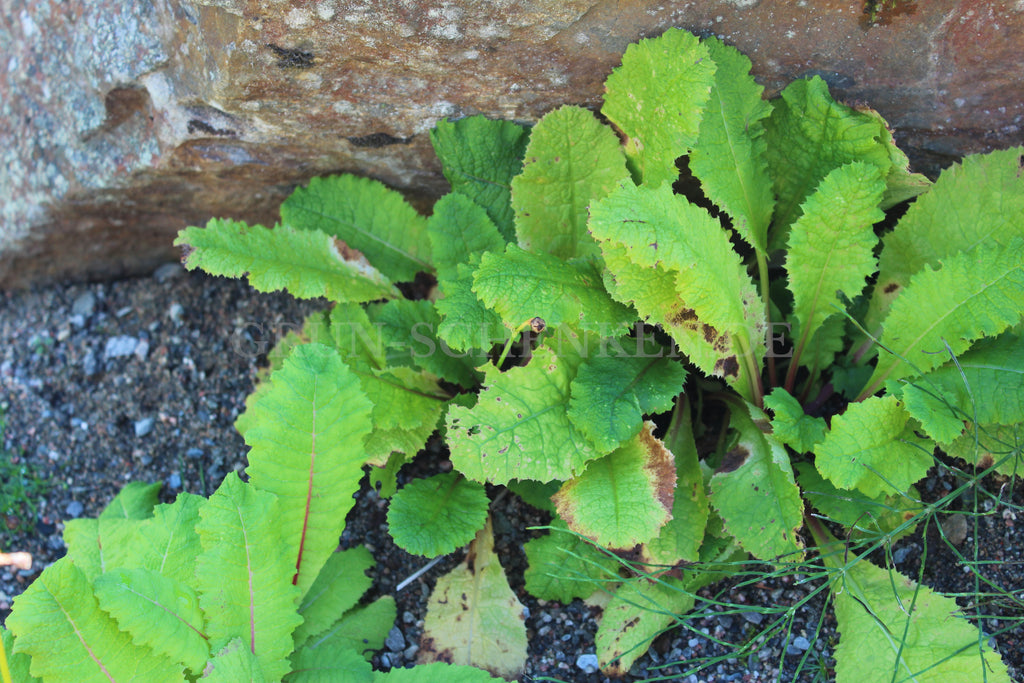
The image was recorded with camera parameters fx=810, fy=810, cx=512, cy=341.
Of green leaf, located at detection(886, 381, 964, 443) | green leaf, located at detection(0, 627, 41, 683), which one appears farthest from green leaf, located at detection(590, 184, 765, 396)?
green leaf, located at detection(0, 627, 41, 683)

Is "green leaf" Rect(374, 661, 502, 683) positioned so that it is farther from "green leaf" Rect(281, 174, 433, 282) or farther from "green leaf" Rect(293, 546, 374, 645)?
"green leaf" Rect(281, 174, 433, 282)

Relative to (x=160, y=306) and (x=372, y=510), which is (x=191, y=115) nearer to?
(x=160, y=306)

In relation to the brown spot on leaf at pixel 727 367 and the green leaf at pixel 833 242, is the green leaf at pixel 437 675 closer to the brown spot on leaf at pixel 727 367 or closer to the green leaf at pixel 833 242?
the brown spot on leaf at pixel 727 367

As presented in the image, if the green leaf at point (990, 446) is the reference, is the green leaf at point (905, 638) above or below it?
below

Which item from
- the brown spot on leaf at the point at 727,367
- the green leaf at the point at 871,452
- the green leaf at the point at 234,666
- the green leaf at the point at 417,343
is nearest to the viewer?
the green leaf at the point at 234,666

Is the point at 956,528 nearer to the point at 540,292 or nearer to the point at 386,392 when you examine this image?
the point at 540,292

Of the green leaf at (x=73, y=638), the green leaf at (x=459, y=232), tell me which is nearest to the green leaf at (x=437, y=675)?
the green leaf at (x=73, y=638)
